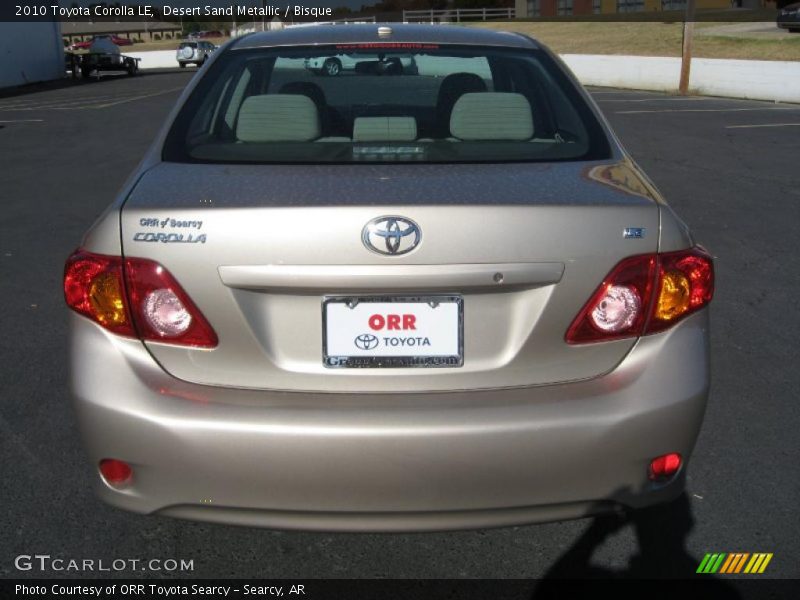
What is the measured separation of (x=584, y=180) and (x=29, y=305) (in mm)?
4023

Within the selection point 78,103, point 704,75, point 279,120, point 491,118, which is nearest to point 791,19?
point 704,75

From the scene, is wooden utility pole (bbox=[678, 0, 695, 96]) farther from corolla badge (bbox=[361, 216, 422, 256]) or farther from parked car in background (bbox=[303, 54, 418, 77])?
corolla badge (bbox=[361, 216, 422, 256])

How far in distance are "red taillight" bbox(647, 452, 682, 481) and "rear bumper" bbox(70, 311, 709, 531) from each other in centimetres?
2

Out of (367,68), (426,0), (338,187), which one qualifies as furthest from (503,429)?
(426,0)

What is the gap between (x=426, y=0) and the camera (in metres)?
92.4

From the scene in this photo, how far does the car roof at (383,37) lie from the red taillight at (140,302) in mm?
1348

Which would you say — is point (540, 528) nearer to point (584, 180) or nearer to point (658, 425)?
point (658, 425)

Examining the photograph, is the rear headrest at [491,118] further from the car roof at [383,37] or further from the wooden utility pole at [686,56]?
the wooden utility pole at [686,56]

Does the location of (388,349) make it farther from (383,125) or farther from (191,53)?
(191,53)

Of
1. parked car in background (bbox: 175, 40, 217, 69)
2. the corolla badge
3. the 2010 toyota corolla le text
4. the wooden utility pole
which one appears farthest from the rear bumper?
parked car in background (bbox: 175, 40, 217, 69)

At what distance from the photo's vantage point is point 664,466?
8.02 ft

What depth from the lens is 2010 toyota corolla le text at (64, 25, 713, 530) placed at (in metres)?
2.26

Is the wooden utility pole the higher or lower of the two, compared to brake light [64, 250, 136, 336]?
lower

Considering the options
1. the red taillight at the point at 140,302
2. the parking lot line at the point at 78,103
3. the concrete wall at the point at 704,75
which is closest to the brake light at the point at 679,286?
the red taillight at the point at 140,302
